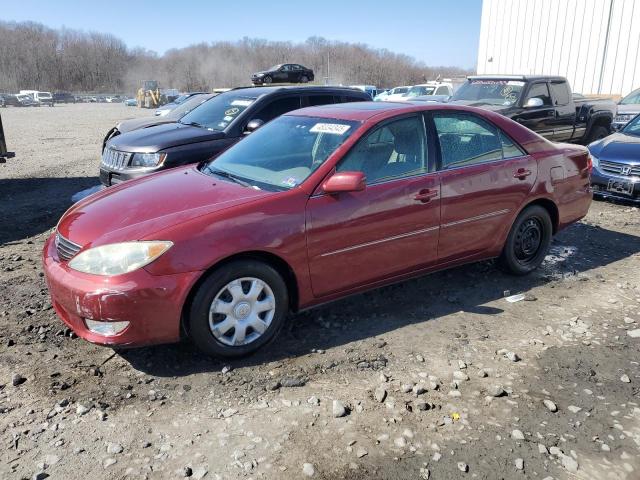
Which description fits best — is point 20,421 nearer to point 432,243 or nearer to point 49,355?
point 49,355

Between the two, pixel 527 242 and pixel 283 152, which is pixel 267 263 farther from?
pixel 527 242

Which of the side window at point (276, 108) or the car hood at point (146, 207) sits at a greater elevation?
the side window at point (276, 108)

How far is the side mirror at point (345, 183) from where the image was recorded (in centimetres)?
351

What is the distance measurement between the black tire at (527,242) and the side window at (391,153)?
1307 millimetres

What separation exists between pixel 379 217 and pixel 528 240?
6.42 feet

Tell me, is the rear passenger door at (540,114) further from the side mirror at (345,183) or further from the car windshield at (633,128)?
the side mirror at (345,183)

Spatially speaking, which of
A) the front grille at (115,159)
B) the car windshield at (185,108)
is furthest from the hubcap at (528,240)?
the car windshield at (185,108)

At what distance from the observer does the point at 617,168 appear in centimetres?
781

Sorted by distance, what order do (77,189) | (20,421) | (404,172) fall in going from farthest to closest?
(77,189)
(404,172)
(20,421)

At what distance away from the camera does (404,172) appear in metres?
4.04

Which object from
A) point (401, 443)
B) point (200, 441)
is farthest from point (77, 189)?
point (401, 443)

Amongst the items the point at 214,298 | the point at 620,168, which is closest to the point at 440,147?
the point at 214,298

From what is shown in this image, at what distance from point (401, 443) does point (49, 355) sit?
2.41m

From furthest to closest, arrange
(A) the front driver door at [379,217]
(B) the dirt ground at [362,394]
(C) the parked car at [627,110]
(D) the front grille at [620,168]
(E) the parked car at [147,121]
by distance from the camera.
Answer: (C) the parked car at [627,110] < (E) the parked car at [147,121] < (D) the front grille at [620,168] < (A) the front driver door at [379,217] < (B) the dirt ground at [362,394]
